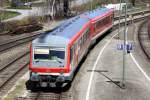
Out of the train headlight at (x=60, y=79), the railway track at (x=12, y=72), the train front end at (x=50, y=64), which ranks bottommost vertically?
the railway track at (x=12, y=72)

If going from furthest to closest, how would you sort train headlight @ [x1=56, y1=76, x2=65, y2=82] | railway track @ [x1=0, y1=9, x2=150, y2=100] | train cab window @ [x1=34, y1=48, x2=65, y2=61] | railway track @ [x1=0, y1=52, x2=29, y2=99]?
1. railway track @ [x1=0, y1=52, x2=29, y2=99]
2. train cab window @ [x1=34, y1=48, x2=65, y2=61]
3. train headlight @ [x1=56, y1=76, x2=65, y2=82]
4. railway track @ [x1=0, y1=9, x2=150, y2=100]

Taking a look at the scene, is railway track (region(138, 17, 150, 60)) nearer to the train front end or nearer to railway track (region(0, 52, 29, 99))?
railway track (region(0, 52, 29, 99))

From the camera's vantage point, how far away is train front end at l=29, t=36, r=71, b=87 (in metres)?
24.2

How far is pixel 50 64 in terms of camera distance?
2416 cm

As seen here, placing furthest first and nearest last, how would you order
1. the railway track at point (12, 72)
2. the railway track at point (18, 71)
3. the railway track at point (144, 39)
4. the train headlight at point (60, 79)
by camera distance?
1. the railway track at point (144, 39)
2. the railway track at point (12, 72)
3. the train headlight at point (60, 79)
4. the railway track at point (18, 71)

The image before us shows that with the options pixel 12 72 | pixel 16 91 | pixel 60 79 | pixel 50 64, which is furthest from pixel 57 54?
pixel 12 72

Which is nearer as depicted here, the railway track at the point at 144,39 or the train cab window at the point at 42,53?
the train cab window at the point at 42,53

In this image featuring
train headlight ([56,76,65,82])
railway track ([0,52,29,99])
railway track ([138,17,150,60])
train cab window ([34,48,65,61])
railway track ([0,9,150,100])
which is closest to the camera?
railway track ([0,9,150,100])

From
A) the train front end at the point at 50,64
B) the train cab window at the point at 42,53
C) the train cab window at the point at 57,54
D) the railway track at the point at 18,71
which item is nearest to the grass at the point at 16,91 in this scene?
the railway track at the point at 18,71

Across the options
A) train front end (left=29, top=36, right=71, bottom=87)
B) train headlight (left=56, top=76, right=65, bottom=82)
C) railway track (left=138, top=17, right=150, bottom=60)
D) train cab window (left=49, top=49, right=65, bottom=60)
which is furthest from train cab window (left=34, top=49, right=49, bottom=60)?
railway track (left=138, top=17, right=150, bottom=60)

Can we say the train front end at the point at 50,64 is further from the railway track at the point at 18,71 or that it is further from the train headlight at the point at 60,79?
the railway track at the point at 18,71

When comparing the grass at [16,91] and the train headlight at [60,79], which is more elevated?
the train headlight at [60,79]

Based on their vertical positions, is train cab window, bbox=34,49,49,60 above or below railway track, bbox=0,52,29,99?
above

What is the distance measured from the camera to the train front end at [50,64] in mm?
24172
